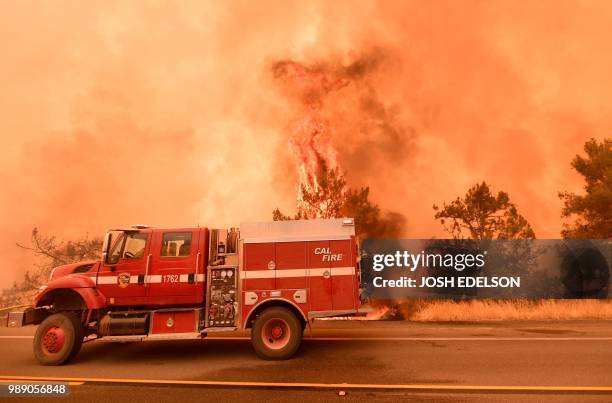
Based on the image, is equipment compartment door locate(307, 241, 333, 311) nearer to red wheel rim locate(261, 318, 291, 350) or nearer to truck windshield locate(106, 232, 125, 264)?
red wheel rim locate(261, 318, 291, 350)

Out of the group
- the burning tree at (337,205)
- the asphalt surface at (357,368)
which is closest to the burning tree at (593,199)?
the burning tree at (337,205)

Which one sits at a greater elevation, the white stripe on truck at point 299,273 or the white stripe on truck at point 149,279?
the white stripe on truck at point 299,273

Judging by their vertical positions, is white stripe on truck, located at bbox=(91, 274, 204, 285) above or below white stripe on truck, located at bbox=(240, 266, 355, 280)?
below

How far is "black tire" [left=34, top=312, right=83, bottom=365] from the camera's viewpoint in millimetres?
8359

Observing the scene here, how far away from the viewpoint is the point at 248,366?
314 inches

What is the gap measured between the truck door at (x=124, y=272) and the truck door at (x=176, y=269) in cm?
18

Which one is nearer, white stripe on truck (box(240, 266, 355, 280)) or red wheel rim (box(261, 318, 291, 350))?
red wheel rim (box(261, 318, 291, 350))

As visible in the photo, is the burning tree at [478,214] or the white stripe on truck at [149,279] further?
the burning tree at [478,214]

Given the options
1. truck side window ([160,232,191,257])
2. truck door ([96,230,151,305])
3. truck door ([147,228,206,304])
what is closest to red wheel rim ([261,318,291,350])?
truck door ([147,228,206,304])

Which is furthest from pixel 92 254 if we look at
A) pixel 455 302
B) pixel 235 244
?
pixel 455 302

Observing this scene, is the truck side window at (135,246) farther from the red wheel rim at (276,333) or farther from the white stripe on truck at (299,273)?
the red wheel rim at (276,333)

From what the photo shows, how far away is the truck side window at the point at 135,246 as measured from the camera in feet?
28.9

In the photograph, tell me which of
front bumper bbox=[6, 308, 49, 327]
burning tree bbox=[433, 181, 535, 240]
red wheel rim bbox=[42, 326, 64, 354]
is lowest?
red wheel rim bbox=[42, 326, 64, 354]

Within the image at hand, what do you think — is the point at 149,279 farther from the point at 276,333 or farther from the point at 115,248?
the point at 276,333
